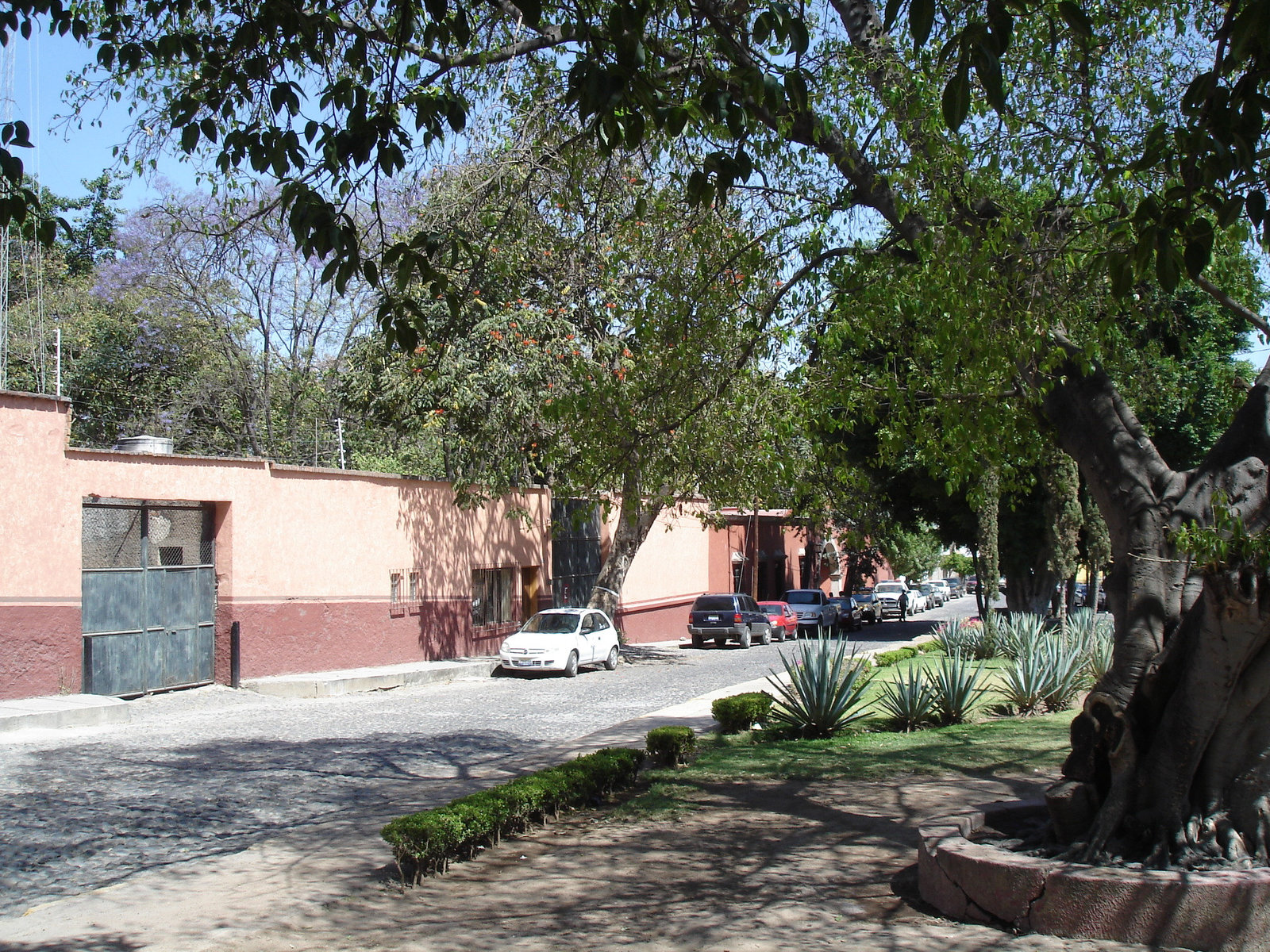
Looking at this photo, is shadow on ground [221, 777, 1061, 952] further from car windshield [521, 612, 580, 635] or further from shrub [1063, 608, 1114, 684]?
car windshield [521, 612, 580, 635]

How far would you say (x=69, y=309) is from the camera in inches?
1246

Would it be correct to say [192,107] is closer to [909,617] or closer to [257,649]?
[257,649]

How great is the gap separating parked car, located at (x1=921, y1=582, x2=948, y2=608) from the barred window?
43707 millimetres

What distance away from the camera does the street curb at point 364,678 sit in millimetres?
18125

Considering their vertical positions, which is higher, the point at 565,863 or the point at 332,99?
the point at 332,99

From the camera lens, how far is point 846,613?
43656 millimetres

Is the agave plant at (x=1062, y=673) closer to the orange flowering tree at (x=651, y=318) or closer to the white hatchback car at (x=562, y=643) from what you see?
the orange flowering tree at (x=651, y=318)

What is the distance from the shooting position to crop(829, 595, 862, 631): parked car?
43.0m

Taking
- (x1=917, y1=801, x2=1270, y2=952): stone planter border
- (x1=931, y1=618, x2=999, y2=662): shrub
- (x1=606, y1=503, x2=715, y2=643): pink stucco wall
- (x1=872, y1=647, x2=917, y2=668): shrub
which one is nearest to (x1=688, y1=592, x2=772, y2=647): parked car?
(x1=606, y1=503, x2=715, y2=643): pink stucco wall

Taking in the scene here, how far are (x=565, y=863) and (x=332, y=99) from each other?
520 centimetres

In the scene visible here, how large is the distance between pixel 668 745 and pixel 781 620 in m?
26.3

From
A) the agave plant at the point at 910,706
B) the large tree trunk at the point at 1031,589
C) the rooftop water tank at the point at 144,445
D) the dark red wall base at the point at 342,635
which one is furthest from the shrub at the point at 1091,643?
the rooftop water tank at the point at 144,445

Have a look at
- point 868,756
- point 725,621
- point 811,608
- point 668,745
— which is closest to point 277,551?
point 668,745

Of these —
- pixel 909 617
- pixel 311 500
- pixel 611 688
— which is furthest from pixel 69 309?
pixel 909 617
